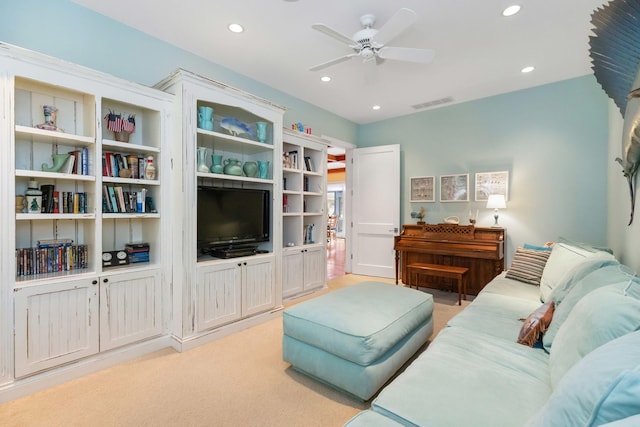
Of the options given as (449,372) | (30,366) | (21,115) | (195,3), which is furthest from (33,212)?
(449,372)

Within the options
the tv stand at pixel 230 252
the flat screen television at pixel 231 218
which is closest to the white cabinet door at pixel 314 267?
the flat screen television at pixel 231 218

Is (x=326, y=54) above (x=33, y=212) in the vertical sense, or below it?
above

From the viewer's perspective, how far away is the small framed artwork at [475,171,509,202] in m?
4.16

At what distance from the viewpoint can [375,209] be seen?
519 cm

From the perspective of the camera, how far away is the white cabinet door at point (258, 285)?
9.97ft

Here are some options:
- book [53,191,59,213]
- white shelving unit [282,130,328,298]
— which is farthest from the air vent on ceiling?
book [53,191,59,213]

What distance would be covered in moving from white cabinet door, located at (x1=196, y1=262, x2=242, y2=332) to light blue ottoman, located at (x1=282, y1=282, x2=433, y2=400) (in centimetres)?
94

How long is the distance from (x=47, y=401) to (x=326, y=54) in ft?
11.9

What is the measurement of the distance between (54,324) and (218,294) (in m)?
1.16

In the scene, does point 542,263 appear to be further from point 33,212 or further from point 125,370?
point 33,212

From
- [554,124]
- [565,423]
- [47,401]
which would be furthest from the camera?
[554,124]

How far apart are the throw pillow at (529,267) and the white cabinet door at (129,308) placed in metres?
3.41

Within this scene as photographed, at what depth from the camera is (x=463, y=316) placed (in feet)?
6.61

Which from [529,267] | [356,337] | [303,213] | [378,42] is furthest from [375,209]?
[356,337]
